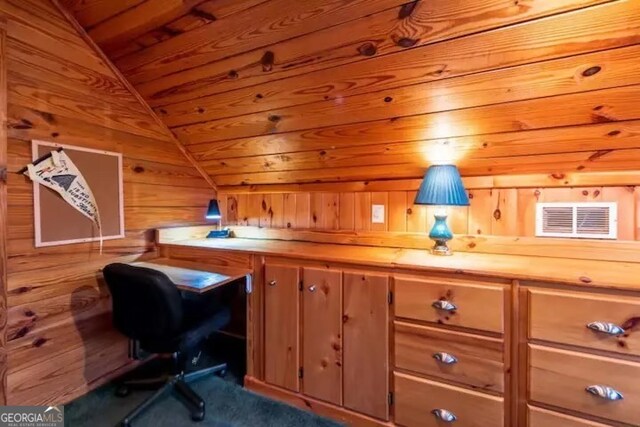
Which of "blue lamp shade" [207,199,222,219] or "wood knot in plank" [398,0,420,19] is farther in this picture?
"blue lamp shade" [207,199,222,219]

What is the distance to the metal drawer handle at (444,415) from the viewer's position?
1361 millimetres

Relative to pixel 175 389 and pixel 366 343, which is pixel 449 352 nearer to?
pixel 366 343

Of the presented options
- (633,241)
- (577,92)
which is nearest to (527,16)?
(577,92)

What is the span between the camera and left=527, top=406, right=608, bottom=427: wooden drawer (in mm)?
1178

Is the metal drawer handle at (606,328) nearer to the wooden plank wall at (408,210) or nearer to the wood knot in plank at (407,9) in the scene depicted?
the wooden plank wall at (408,210)

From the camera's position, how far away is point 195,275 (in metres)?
1.74

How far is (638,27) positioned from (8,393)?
2990mm

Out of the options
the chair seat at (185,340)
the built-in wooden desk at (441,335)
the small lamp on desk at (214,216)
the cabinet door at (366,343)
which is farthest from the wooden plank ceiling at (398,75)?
the chair seat at (185,340)

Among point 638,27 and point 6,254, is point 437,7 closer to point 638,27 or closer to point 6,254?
point 638,27

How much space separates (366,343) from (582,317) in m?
0.87

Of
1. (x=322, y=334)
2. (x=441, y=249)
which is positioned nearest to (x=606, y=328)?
(x=441, y=249)

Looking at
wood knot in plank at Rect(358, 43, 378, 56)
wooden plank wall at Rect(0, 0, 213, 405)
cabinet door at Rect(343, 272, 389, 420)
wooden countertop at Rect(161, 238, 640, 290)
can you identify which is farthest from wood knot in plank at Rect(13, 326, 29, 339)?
wood knot in plank at Rect(358, 43, 378, 56)

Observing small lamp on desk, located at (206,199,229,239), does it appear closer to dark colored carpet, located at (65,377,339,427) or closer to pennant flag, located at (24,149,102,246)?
pennant flag, located at (24,149,102,246)

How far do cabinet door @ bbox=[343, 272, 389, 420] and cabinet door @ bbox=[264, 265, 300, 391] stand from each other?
0.30 metres
